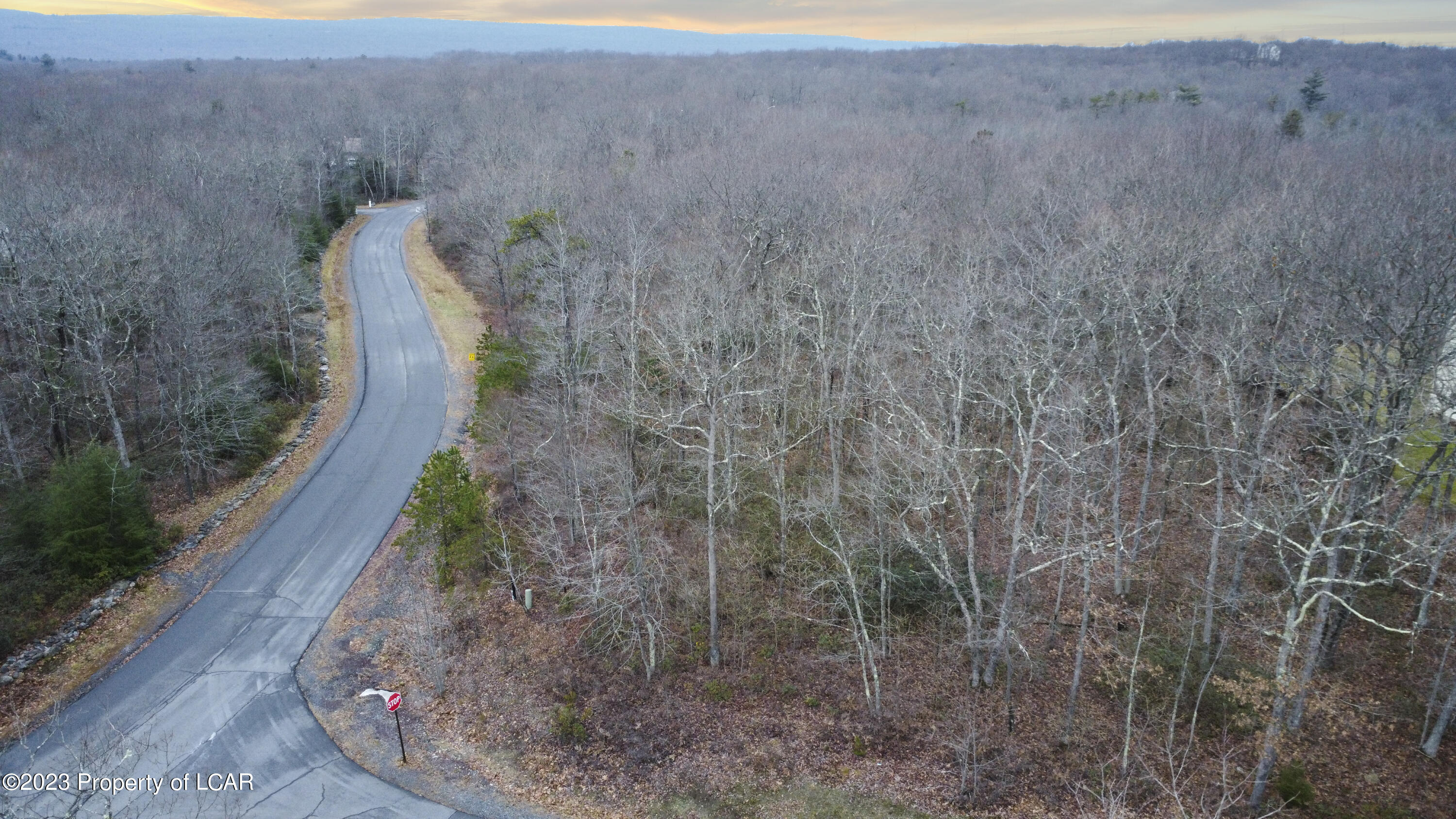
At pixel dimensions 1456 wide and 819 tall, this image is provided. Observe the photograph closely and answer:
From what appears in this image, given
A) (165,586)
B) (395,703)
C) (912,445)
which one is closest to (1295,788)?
(912,445)

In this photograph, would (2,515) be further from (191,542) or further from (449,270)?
(449,270)

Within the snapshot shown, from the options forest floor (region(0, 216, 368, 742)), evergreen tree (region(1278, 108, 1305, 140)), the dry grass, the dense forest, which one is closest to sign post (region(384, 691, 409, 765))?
the dense forest

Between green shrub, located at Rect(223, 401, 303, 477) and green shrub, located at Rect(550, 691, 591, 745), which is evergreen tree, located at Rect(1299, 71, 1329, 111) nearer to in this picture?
green shrub, located at Rect(550, 691, 591, 745)

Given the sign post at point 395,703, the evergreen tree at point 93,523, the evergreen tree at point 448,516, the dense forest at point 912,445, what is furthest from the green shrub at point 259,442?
the sign post at point 395,703

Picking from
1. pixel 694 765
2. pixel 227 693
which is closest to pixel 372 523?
pixel 227 693

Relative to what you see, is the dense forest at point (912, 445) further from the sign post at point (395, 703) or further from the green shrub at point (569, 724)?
the sign post at point (395, 703)

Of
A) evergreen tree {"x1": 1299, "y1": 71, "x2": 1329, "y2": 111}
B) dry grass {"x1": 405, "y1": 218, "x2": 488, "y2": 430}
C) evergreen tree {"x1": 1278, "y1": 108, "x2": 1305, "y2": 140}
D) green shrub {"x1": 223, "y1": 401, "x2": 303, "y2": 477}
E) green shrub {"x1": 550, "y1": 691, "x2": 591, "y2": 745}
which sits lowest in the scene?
green shrub {"x1": 550, "y1": 691, "x2": 591, "y2": 745}

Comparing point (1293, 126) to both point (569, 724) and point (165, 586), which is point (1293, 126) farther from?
point (165, 586)
